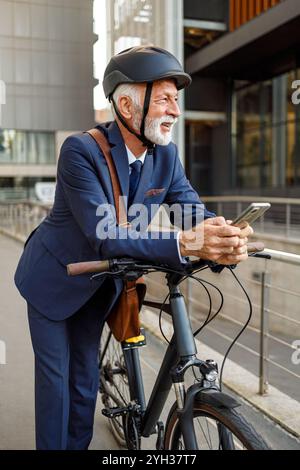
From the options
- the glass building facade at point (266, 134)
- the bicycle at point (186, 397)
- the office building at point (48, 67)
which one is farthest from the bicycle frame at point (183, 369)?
the glass building facade at point (266, 134)

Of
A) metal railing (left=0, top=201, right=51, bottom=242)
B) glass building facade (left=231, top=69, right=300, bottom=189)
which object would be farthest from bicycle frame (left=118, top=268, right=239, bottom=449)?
glass building facade (left=231, top=69, right=300, bottom=189)

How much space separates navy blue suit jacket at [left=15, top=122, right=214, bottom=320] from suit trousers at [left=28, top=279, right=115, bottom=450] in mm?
49

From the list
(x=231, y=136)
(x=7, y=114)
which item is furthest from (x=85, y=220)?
(x=231, y=136)

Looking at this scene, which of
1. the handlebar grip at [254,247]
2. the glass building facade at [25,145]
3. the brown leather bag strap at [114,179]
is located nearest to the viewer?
the handlebar grip at [254,247]

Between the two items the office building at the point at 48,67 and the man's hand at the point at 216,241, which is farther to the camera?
the office building at the point at 48,67

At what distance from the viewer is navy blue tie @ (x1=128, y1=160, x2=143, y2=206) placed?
5.57 feet

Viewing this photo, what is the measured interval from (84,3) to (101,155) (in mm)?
1862

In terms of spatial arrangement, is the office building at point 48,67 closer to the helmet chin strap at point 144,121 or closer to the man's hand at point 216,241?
the helmet chin strap at point 144,121

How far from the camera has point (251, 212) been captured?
1.27 meters

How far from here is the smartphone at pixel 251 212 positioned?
1.25 m

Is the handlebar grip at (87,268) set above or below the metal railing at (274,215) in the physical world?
above

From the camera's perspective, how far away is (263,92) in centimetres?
1683

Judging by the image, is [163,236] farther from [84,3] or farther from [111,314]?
[84,3]

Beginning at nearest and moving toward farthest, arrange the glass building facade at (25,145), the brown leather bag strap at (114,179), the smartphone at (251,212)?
the smartphone at (251,212), the brown leather bag strap at (114,179), the glass building facade at (25,145)
